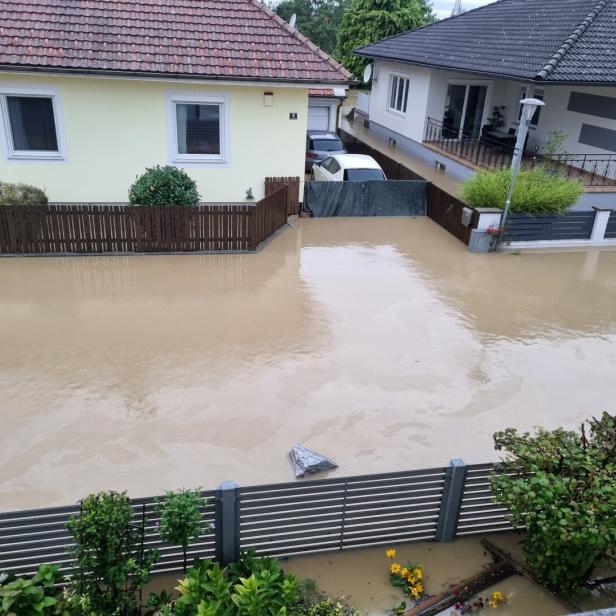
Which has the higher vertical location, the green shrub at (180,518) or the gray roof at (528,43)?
the gray roof at (528,43)

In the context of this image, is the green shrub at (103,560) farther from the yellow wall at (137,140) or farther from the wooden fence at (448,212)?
the wooden fence at (448,212)

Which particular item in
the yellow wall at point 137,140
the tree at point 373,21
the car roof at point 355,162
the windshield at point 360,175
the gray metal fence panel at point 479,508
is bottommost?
the gray metal fence panel at point 479,508

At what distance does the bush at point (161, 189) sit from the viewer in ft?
40.8

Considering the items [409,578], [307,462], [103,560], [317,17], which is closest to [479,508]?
[409,578]

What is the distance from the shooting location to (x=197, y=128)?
1393 centimetres

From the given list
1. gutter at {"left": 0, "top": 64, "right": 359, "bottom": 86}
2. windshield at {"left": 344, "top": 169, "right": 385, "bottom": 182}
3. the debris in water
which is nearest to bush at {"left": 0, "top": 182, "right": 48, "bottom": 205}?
gutter at {"left": 0, "top": 64, "right": 359, "bottom": 86}

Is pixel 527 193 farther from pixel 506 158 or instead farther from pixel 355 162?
pixel 506 158

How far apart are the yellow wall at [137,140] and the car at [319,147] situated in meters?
5.09

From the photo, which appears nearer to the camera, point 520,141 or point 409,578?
point 409,578

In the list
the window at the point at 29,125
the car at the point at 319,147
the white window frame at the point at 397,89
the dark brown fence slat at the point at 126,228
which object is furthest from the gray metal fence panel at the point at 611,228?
the window at the point at 29,125

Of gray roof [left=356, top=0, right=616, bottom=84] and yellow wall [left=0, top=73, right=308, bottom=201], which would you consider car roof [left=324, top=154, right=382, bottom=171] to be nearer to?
yellow wall [left=0, top=73, right=308, bottom=201]

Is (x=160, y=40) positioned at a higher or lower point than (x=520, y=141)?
higher

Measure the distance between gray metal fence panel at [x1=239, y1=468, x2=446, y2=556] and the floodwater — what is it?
114 centimetres

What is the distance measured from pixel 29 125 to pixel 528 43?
14.3 meters
